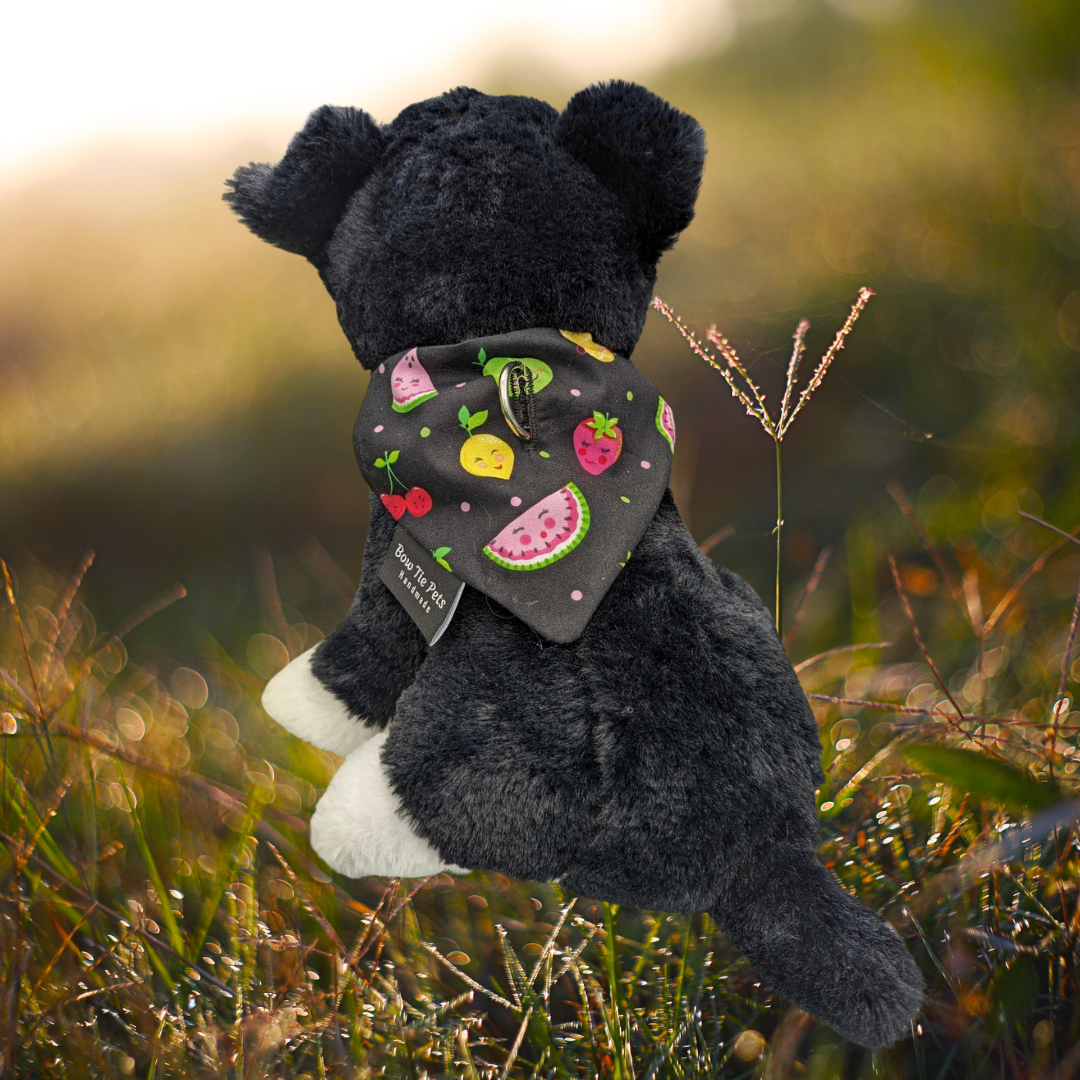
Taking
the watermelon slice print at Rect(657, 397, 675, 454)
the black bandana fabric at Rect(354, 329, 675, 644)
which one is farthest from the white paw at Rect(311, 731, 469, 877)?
the watermelon slice print at Rect(657, 397, 675, 454)

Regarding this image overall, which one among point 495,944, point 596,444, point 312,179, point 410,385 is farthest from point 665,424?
point 495,944

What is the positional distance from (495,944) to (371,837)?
35 centimetres

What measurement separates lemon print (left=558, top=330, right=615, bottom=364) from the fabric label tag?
16cm

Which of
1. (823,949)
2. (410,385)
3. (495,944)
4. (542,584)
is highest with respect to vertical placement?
(410,385)

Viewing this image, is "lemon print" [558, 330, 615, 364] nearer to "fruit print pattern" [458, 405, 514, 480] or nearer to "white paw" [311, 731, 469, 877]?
"fruit print pattern" [458, 405, 514, 480]

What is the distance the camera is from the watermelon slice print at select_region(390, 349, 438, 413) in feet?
1.47

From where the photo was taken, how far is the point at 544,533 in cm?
42

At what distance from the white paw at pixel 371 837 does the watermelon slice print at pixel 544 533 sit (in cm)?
14

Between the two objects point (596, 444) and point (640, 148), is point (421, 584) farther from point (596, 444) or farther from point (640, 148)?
point (640, 148)

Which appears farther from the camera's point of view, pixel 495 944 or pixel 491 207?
pixel 495 944

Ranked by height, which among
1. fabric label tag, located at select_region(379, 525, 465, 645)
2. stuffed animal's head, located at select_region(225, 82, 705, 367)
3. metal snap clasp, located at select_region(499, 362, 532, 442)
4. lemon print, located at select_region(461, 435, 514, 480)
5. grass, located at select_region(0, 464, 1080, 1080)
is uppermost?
stuffed animal's head, located at select_region(225, 82, 705, 367)

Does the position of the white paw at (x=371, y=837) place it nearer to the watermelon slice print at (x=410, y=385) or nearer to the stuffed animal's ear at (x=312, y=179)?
the watermelon slice print at (x=410, y=385)

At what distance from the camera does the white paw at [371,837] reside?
40 centimetres

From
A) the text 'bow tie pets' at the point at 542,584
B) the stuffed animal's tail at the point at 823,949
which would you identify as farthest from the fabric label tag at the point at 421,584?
the stuffed animal's tail at the point at 823,949
